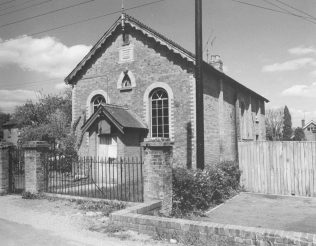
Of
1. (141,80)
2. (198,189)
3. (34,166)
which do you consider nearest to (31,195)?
(34,166)

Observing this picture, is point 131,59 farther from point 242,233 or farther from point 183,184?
point 242,233

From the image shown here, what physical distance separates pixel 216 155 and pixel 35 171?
8.94m

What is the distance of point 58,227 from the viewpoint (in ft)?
24.5

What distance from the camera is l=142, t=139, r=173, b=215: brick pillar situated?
8086 mm

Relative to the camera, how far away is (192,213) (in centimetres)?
894

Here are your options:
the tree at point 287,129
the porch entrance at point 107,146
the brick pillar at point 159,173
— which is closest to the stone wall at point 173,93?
the porch entrance at point 107,146

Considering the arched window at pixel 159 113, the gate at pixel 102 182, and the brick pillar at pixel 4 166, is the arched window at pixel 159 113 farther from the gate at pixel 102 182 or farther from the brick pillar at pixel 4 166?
the brick pillar at pixel 4 166

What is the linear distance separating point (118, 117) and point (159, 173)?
7.18 m

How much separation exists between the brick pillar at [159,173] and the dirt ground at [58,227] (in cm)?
142

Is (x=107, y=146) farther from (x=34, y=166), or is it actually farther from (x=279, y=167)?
(x=279, y=167)

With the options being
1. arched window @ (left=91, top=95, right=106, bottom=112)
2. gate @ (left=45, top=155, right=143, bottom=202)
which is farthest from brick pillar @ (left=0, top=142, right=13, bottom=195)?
arched window @ (left=91, top=95, right=106, bottom=112)

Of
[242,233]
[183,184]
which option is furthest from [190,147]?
[242,233]

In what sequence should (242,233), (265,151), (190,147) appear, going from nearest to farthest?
(242,233)
(265,151)
(190,147)

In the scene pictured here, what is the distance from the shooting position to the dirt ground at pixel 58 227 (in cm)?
634
